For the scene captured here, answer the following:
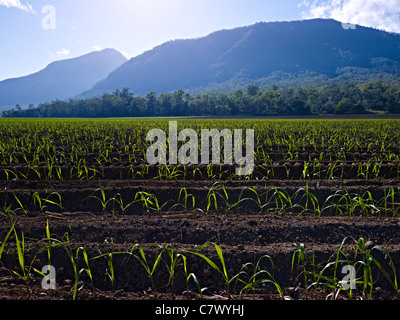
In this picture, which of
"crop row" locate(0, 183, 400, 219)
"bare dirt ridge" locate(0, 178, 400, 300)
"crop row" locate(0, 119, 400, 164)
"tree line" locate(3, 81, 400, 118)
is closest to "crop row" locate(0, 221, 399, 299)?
"bare dirt ridge" locate(0, 178, 400, 300)

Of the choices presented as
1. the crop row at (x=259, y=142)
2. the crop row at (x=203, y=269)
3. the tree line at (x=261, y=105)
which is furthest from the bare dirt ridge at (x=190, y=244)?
the tree line at (x=261, y=105)

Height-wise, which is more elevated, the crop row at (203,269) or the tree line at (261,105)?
the tree line at (261,105)

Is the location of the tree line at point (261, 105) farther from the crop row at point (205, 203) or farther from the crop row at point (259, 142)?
the crop row at point (205, 203)

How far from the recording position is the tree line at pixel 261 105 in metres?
54.8

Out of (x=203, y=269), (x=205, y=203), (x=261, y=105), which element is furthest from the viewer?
(x=261, y=105)

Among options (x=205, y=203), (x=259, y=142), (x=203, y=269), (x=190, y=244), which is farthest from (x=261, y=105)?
(x=203, y=269)

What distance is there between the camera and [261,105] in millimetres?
62000

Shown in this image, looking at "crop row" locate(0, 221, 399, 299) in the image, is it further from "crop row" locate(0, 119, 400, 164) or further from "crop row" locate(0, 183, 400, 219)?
"crop row" locate(0, 119, 400, 164)

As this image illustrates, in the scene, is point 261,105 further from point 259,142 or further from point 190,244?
point 190,244

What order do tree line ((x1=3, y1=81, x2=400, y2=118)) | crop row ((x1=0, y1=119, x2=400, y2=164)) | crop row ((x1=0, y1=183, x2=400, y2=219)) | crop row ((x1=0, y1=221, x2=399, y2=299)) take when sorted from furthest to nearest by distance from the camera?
tree line ((x1=3, y1=81, x2=400, y2=118)) → crop row ((x1=0, y1=119, x2=400, y2=164)) → crop row ((x1=0, y1=183, x2=400, y2=219)) → crop row ((x1=0, y1=221, x2=399, y2=299))

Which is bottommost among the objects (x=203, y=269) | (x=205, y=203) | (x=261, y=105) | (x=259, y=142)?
(x=203, y=269)

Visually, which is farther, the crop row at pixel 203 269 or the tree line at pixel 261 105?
the tree line at pixel 261 105

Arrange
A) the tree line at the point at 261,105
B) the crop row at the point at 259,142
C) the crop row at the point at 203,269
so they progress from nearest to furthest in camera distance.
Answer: the crop row at the point at 203,269, the crop row at the point at 259,142, the tree line at the point at 261,105

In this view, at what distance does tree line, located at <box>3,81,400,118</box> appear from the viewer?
180 ft
